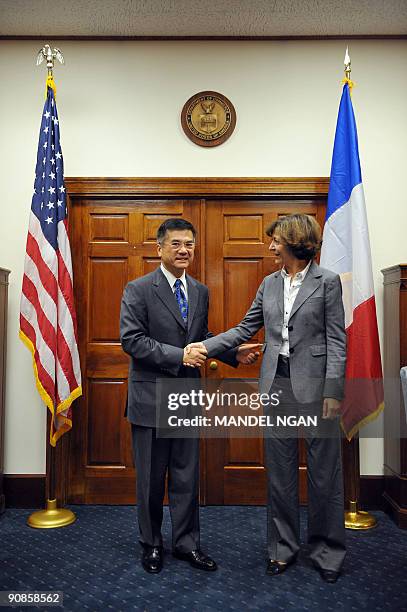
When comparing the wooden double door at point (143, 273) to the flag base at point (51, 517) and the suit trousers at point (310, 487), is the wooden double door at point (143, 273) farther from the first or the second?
the suit trousers at point (310, 487)

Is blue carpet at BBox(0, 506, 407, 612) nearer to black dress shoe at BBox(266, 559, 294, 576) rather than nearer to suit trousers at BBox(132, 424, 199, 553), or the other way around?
black dress shoe at BBox(266, 559, 294, 576)

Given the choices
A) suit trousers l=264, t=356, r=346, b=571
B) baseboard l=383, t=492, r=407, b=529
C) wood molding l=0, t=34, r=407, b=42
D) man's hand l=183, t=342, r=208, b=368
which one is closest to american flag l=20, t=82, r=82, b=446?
wood molding l=0, t=34, r=407, b=42

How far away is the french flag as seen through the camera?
2.94m

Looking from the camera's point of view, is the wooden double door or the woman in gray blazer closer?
the woman in gray blazer

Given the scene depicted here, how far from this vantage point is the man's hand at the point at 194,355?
89.6 inches

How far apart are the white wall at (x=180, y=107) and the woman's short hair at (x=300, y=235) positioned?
1.12 m

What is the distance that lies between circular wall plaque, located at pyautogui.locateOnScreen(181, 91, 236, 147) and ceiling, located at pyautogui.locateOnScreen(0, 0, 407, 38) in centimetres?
41

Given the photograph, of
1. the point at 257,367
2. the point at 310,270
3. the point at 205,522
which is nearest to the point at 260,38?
the point at 310,270

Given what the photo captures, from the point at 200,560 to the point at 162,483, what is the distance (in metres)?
0.37

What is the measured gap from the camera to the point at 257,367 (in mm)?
3328

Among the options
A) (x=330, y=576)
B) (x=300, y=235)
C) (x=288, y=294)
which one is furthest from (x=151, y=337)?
(x=330, y=576)

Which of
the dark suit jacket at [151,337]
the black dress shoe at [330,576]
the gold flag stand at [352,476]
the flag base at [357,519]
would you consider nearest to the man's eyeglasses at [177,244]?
the dark suit jacket at [151,337]

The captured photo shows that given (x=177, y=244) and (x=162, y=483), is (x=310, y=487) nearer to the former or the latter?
(x=162, y=483)

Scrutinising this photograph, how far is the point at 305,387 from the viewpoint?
87.4 inches
